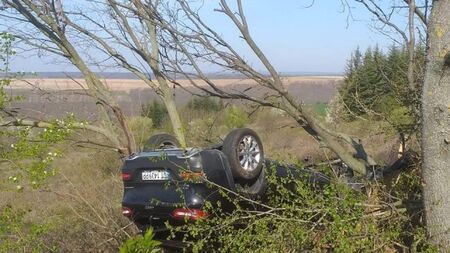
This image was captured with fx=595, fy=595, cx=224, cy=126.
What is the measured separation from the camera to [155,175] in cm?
676

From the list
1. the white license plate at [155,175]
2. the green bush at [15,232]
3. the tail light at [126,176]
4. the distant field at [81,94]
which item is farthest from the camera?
the distant field at [81,94]

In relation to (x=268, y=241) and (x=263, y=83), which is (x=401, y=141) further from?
(x=268, y=241)

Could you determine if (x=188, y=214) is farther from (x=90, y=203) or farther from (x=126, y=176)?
(x=90, y=203)

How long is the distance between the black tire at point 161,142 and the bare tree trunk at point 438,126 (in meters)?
3.99

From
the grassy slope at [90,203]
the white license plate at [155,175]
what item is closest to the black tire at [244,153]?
the grassy slope at [90,203]

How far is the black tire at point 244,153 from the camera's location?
22.6ft

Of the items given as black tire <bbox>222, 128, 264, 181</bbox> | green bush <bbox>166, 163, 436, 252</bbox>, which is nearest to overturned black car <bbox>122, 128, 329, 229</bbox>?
black tire <bbox>222, 128, 264, 181</bbox>

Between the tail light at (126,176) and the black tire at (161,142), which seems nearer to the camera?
the tail light at (126,176)

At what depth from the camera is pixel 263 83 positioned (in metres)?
6.70

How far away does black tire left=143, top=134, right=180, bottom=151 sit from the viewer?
8.09 metres

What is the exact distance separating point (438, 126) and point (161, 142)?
14.3 ft

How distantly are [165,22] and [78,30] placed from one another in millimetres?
3945

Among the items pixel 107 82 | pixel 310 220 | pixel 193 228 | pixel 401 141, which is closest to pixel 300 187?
pixel 310 220

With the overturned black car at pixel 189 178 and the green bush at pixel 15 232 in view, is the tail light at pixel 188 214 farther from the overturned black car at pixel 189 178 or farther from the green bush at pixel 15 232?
the green bush at pixel 15 232
